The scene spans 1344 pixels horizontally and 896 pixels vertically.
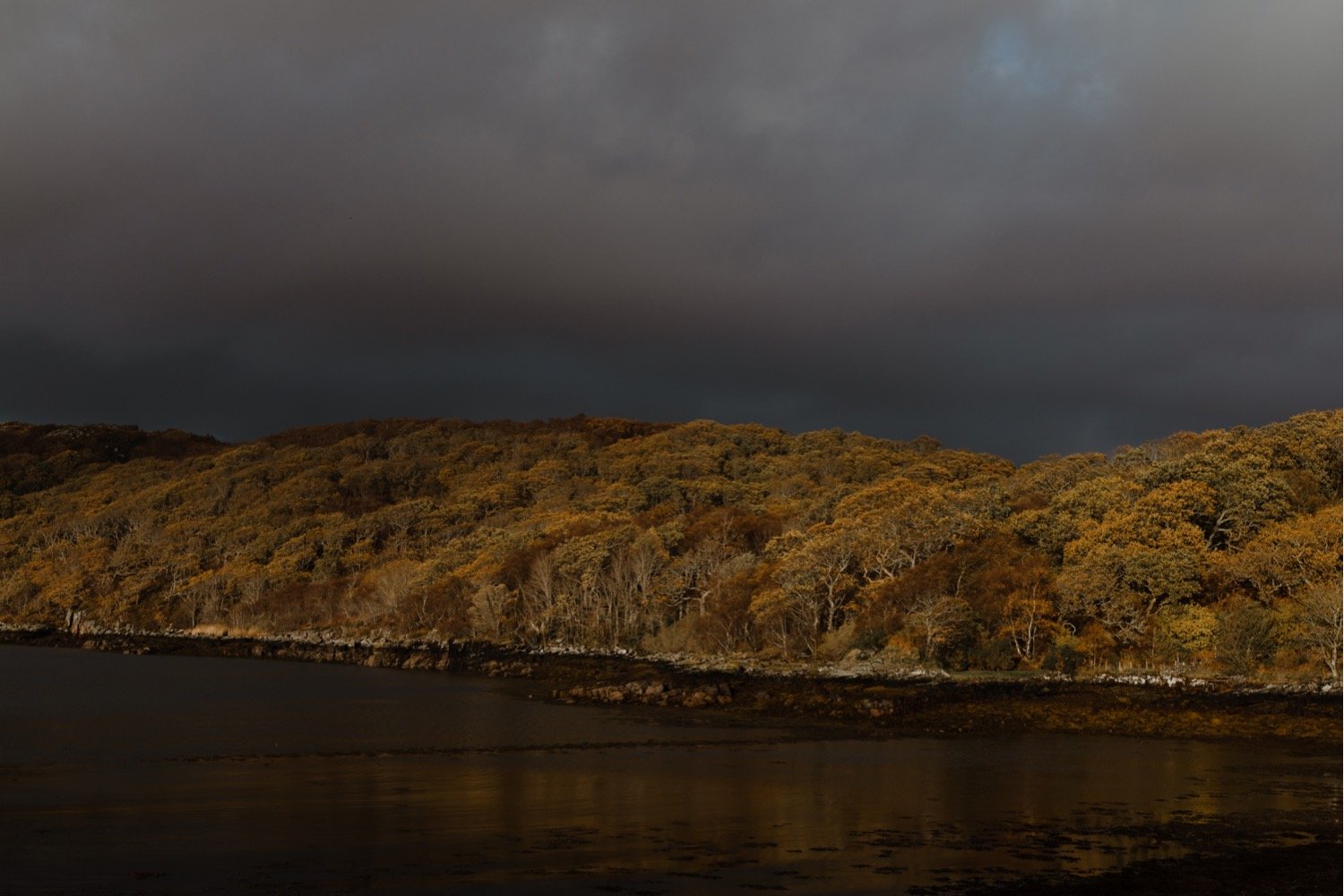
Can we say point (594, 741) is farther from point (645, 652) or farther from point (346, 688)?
point (645, 652)

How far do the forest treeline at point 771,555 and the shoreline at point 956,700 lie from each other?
429 centimetres

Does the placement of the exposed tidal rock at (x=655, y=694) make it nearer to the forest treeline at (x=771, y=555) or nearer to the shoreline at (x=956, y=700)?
the shoreline at (x=956, y=700)

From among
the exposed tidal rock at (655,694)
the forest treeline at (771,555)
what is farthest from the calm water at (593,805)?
the forest treeline at (771,555)

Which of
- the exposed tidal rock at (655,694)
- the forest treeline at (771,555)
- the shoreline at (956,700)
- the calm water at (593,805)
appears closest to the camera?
the calm water at (593,805)

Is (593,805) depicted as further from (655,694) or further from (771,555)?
(771,555)

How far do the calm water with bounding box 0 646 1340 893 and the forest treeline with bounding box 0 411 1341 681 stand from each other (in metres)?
16.0

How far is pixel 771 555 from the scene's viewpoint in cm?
6700

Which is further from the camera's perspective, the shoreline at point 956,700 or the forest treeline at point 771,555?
the forest treeline at point 771,555

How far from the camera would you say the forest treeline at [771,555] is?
44594 millimetres

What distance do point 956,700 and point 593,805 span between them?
19.8 meters

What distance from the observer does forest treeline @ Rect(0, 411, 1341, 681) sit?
44.6m

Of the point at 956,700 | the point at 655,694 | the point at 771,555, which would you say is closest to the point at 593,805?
the point at 956,700

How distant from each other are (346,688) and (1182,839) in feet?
130

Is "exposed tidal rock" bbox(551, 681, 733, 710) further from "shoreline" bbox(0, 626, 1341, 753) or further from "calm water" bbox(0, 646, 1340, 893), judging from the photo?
"calm water" bbox(0, 646, 1340, 893)
